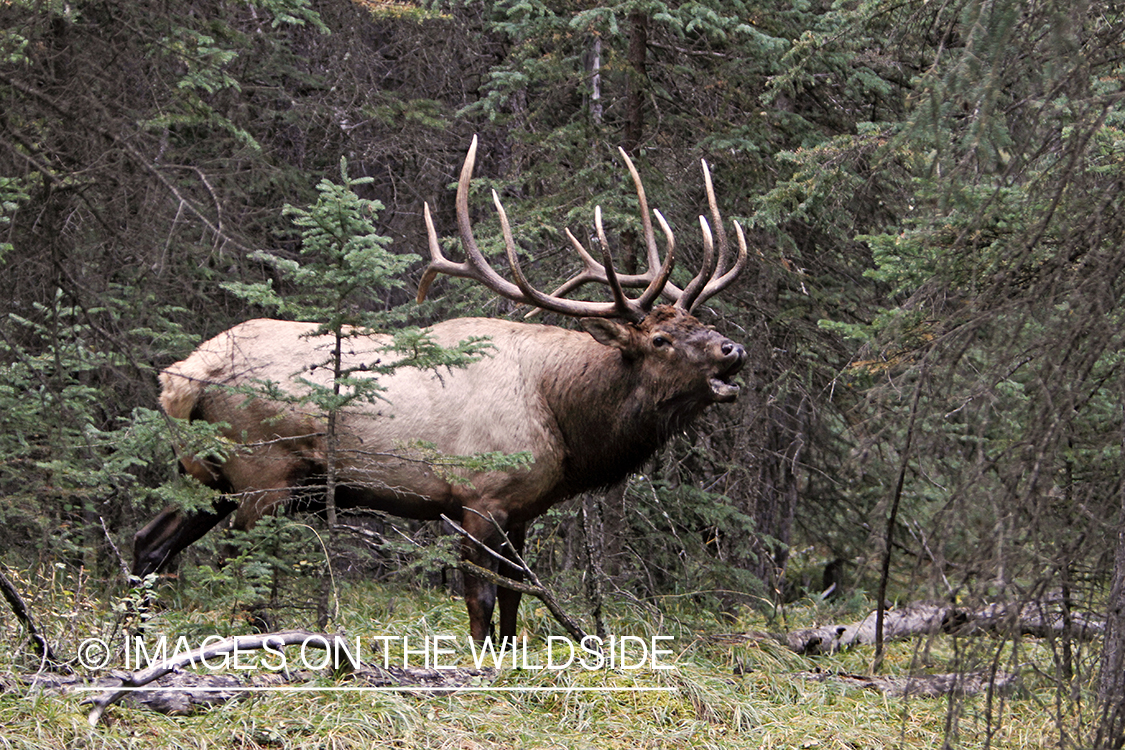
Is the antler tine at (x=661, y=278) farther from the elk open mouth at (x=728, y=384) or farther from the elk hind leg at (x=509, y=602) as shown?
the elk hind leg at (x=509, y=602)

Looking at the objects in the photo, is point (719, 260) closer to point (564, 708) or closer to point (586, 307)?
point (586, 307)

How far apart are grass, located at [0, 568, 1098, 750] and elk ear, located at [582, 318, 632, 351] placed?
168 cm

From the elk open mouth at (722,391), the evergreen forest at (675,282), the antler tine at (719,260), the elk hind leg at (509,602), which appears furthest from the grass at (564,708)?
the antler tine at (719,260)

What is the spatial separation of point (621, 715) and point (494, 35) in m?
7.60

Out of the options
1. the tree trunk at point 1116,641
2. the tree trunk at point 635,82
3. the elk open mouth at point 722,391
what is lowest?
the tree trunk at point 1116,641

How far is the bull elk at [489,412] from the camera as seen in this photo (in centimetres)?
639

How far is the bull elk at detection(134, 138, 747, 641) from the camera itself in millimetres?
6387

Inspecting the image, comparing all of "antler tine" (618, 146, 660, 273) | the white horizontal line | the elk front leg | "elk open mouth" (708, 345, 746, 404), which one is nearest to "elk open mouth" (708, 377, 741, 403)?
"elk open mouth" (708, 345, 746, 404)

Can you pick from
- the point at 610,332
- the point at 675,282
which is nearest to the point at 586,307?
the point at 610,332

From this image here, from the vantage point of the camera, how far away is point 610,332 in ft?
21.5

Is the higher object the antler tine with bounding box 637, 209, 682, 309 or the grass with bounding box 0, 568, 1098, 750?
the antler tine with bounding box 637, 209, 682, 309

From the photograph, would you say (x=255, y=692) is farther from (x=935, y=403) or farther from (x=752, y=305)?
(x=752, y=305)

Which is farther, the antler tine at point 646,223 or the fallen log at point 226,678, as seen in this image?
the antler tine at point 646,223

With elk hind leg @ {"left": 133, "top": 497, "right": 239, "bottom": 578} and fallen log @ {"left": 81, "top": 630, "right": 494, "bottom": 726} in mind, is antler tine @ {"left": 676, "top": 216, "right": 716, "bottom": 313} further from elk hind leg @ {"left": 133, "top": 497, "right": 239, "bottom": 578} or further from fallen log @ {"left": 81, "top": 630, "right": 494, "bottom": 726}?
elk hind leg @ {"left": 133, "top": 497, "right": 239, "bottom": 578}
